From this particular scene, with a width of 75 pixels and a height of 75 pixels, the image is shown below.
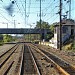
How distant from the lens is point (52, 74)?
1767cm

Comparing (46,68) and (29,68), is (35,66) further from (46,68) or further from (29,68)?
(46,68)

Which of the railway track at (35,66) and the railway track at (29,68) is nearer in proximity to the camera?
the railway track at (29,68)

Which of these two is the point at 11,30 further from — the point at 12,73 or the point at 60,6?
the point at 12,73

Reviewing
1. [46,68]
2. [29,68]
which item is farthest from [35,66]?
[46,68]

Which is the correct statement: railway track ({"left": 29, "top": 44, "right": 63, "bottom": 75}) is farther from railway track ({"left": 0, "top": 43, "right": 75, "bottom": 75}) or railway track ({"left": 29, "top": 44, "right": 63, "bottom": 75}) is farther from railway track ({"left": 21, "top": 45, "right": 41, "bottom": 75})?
railway track ({"left": 21, "top": 45, "right": 41, "bottom": 75})

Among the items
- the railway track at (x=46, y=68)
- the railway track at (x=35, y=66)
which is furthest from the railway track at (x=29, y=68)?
the railway track at (x=46, y=68)

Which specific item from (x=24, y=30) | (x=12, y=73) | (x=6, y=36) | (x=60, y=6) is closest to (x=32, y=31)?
(x=24, y=30)

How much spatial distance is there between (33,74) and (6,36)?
5475 inches

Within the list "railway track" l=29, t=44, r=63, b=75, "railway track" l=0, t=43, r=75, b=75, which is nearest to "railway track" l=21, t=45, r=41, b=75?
"railway track" l=0, t=43, r=75, b=75

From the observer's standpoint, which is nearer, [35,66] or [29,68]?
[29,68]

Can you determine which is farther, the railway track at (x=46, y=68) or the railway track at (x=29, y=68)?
the railway track at (x=46, y=68)

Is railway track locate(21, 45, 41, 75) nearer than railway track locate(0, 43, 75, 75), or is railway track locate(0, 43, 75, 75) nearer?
railway track locate(21, 45, 41, 75)

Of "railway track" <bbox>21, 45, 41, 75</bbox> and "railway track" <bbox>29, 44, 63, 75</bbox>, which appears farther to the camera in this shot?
"railway track" <bbox>29, 44, 63, 75</bbox>

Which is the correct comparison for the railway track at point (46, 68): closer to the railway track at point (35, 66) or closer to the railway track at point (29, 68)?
the railway track at point (35, 66)
